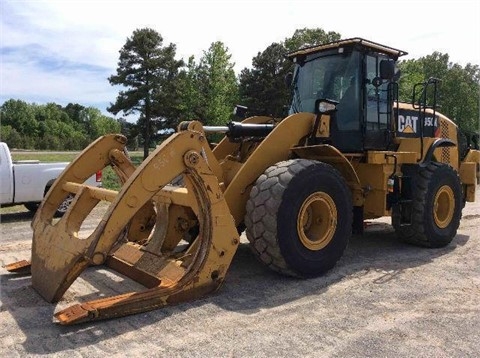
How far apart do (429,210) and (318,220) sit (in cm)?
212

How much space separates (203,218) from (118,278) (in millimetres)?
1390

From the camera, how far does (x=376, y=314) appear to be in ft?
14.0

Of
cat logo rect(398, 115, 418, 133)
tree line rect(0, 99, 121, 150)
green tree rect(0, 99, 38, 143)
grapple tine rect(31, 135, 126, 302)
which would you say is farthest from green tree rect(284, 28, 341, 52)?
green tree rect(0, 99, 38, 143)

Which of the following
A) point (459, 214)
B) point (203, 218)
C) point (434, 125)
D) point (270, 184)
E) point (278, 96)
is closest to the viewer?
point (203, 218)

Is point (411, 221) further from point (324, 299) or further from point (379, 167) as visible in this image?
point (324, 299)

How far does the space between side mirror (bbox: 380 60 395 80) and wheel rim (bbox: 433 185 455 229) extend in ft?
6.47

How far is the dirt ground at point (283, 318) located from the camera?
11.6 ft

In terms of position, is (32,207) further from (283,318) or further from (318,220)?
(283,318)

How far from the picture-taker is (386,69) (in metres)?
6.11

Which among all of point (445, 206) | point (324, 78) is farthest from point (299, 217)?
point (445, 206)

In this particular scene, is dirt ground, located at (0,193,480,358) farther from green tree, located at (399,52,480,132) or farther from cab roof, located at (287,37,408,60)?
green tree, located at (399,52,480,132)

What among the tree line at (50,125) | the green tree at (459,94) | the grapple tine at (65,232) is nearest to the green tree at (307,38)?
the green tree at (459,94)

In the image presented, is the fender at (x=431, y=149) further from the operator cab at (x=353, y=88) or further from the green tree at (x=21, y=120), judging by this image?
the green tree at (x=21, y=120)

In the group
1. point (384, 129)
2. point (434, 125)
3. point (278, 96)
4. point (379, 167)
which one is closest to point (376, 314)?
point (379, 167)
